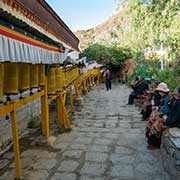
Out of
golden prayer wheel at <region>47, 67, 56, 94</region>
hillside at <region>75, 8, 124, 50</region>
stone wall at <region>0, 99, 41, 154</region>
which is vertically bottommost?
stone wall at <region>0, 99, 41, 154</region>

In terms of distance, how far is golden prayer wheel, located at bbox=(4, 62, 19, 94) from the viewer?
430 centimetres

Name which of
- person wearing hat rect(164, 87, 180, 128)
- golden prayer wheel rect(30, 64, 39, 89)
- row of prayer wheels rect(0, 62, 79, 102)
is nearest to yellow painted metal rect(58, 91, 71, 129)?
row of prayer wheels rect(0, 62, 79, 102)

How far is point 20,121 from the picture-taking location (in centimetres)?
747

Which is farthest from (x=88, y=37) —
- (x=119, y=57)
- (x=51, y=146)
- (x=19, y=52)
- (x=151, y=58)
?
(x=19, y=52)

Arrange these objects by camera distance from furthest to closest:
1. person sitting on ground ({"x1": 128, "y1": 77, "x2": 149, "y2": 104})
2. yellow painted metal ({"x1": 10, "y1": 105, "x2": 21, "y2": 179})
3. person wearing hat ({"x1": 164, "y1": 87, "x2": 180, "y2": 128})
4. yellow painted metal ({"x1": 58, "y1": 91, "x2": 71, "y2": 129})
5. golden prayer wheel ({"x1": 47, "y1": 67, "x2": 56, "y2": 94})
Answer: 1. person sitting on ground ({"x1": 128, "y1": 77, "x2": 149, "y2": 104})
2. yellow painted metal ({"x1": 58, "y1": 91, "x2": 71, "y2": 129})
3. golden prayer wheel ({"x1": 47, "y1": 67, "x2": 56, "y2": 94})
4. person wearing hat ({"x1": 164, "y1": 87, "x2": 180, "y2": 128})
5. yellow painted metal ({"x1": 10, "y1": 105, "x2": 21, "y2": 179})

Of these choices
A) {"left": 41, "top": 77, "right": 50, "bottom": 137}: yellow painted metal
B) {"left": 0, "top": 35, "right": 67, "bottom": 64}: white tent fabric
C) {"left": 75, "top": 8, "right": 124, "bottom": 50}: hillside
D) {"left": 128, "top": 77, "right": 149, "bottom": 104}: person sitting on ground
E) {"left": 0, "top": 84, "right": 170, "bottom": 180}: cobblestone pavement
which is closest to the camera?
{"left": 0, "top": 35, "right": 67, "bottom": 64}: white tent fabric

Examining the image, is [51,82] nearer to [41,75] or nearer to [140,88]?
[41,75]

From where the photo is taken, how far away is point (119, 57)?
1117 inches

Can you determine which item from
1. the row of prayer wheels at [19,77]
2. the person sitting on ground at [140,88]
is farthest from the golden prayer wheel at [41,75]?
the person sitting on ground at [140,88]

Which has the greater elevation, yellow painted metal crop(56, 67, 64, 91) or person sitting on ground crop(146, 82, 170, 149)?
yellow painted metal crop(56, 67, 64, 91)

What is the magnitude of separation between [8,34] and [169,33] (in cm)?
867

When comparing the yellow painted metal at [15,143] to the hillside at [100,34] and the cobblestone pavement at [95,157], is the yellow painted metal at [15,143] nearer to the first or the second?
the cobblestone pavement at [95,157]

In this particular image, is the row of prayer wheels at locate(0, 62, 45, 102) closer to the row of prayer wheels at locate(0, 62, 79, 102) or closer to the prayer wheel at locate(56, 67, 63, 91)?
the row of prayer wheels at locate(0, 62, 79, 102)

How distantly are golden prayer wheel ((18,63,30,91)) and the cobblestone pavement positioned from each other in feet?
4.57
